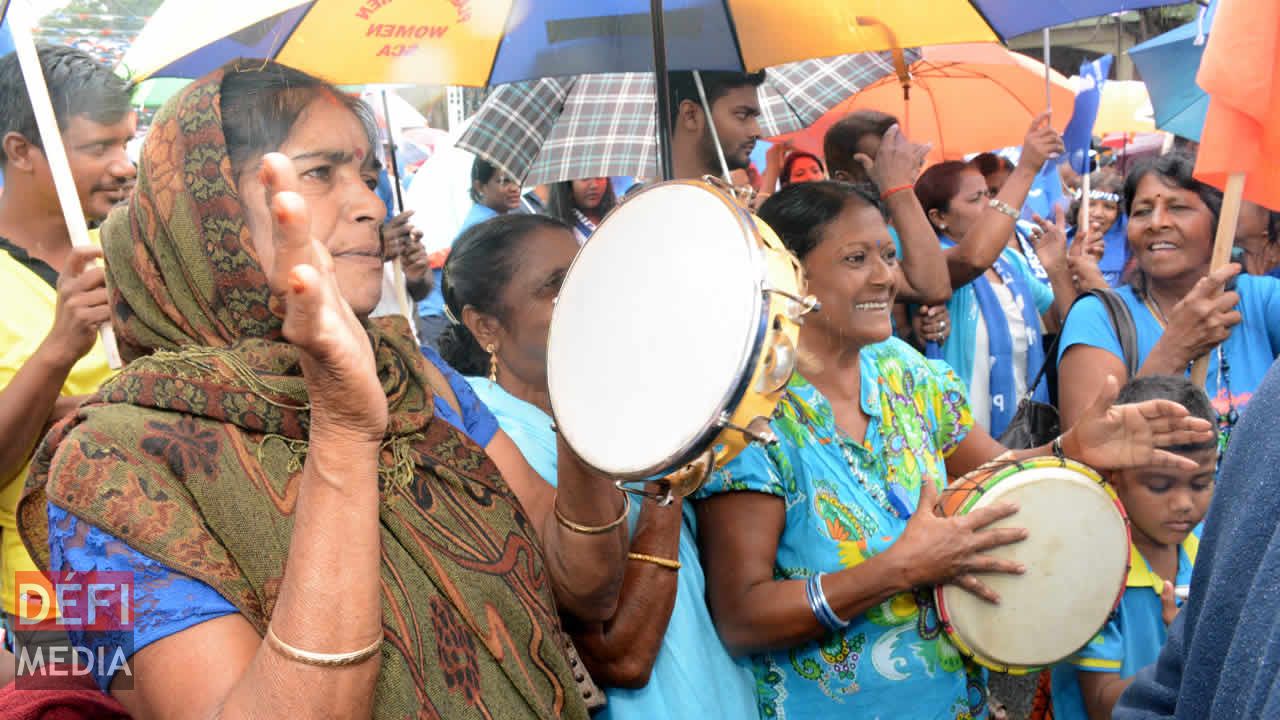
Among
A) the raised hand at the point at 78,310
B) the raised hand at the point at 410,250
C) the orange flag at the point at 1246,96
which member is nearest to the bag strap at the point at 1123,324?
the orange flag at the point at 1246,96

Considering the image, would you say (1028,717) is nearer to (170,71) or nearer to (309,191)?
(309,191)

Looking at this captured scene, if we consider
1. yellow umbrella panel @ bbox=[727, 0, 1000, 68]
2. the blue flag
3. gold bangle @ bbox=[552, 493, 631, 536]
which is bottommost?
the blue flag

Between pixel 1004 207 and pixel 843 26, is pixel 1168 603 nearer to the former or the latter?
pixel 843 26

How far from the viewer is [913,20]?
2973 mm

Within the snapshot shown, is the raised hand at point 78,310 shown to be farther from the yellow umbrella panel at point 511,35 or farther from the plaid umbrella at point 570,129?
the plaid umbrella at point 570,129

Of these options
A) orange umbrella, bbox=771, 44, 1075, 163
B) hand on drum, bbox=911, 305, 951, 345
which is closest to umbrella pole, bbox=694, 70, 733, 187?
hand on drum, bbox=911, 305, 951, 345

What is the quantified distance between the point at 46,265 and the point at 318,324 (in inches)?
71.7

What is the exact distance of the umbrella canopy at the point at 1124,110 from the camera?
26.6 ft

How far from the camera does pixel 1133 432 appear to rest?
241cm

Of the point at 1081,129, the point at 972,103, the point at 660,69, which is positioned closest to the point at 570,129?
the point at 660,69

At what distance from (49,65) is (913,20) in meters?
2.17

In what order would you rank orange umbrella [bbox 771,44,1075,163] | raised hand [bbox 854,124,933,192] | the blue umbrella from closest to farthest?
raised hand [bbox 854,124,933,192], the blue umbrella, orange umbrella [bbox 771,44,1075,163]

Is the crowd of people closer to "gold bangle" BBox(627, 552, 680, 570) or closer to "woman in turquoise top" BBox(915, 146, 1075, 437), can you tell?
"gold bangle" BBox(627, 552, 680, 570)

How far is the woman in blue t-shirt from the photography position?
2805 mm
